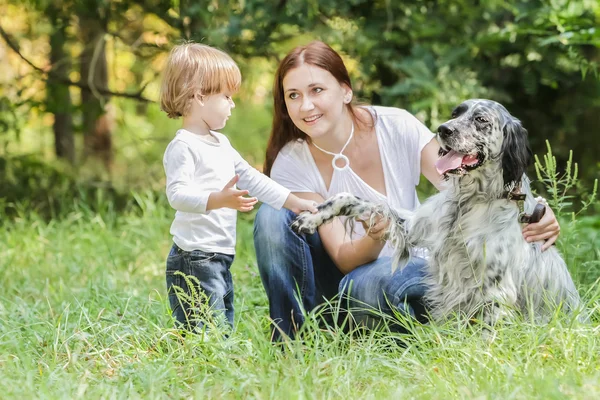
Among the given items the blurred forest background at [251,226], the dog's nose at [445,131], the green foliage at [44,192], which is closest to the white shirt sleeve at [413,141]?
the blurred forest background at [251,226]

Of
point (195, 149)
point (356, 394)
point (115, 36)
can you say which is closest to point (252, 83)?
point (115, 36)

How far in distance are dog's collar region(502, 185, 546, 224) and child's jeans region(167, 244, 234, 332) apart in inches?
44.1

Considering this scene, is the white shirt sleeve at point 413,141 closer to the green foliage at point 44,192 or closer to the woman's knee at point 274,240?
the woman's knee at point 274,240

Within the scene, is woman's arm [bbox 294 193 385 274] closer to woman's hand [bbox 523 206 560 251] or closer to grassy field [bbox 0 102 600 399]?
grassy field [bbox 0 102 600 399]

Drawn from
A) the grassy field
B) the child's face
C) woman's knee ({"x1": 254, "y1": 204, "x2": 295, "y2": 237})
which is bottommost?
the grassy field

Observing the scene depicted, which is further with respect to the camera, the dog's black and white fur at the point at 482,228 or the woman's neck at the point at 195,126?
the woman's neck at the point at 195,126

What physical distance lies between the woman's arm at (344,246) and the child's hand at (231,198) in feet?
2.24

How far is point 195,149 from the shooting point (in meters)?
3.00

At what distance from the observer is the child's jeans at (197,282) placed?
303 cm

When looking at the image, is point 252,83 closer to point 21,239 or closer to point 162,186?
point 162,186

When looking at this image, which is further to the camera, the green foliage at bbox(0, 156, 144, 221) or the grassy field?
the green foliage at bbox(0, 156, 144, 221)

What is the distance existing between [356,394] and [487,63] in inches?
145

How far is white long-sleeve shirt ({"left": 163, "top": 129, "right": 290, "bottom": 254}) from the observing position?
2893 mm

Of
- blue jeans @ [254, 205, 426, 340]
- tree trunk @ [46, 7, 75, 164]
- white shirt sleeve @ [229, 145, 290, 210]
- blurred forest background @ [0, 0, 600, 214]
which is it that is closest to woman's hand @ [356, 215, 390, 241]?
blue jeans @ [254, 205, 426, 340]
